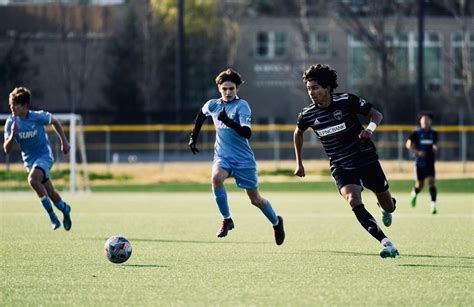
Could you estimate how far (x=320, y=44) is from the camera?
59781 mm

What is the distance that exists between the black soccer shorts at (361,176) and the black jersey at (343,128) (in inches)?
1.8

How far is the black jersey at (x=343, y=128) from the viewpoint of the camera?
37.8 feet

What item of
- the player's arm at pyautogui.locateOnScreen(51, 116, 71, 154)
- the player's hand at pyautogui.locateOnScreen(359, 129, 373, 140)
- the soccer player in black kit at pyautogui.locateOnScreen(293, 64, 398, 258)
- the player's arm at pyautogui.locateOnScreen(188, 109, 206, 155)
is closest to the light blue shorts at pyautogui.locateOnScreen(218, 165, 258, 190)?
the player's arm at pyautogui.locateOnScreen(188, 109, 206, 155)

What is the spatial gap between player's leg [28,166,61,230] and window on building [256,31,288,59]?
147ft

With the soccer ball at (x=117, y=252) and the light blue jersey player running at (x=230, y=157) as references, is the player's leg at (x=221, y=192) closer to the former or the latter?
the light blue jersey player running at (x=230, y=157)

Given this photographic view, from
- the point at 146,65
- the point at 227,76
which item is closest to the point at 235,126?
the point at 227,76

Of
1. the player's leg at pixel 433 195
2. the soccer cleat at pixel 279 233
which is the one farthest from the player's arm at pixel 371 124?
the player's leg at pixel 433 195

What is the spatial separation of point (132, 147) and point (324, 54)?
17.3 meters

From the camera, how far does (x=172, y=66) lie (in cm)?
5747

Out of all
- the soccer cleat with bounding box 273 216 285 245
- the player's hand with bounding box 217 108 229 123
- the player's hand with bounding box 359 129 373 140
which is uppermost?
the player's hand with bounding box 217 108 229 123

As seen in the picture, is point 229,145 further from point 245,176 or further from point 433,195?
point 433,195

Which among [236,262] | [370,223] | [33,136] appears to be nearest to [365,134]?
[370,223]

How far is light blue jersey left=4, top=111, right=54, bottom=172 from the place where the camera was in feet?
51.5

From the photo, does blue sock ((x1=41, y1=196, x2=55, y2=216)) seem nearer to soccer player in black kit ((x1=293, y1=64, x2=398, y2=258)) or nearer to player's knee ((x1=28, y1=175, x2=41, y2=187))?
player's knee ((x1=28, y1=175, x2=41, y2=187))
